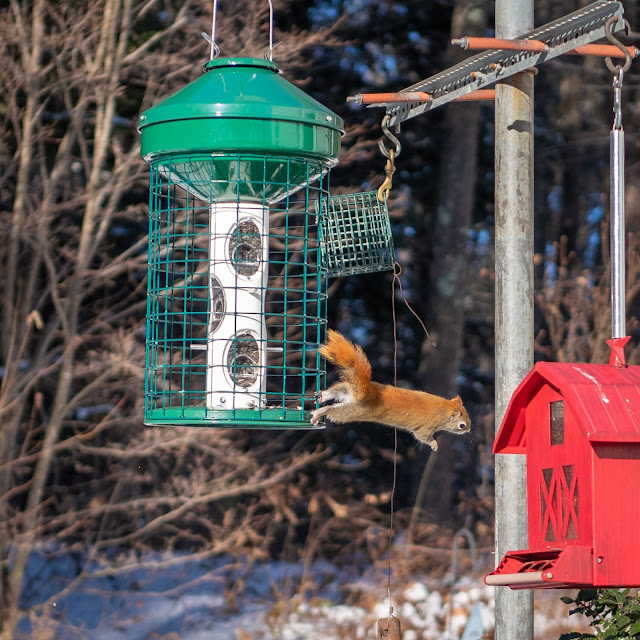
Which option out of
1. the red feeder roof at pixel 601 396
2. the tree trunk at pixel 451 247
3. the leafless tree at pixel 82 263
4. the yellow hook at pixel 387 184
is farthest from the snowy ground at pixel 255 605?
the red feeder roof at pixel 601 396

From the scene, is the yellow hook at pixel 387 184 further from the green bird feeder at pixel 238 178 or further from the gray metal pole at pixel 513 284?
the gray metal pole at pixel 513 284

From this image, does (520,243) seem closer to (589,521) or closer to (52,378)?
(589,521)

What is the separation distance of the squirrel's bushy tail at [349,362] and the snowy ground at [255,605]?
409cm

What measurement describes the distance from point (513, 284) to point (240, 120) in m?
1.03

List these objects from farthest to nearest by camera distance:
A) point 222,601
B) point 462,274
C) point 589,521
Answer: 1. point 462,274
2. point 222,601
3. point 589,521

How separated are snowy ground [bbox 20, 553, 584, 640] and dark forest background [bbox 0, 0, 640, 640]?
0.28m

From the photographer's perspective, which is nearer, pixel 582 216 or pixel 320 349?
pixel 320 349

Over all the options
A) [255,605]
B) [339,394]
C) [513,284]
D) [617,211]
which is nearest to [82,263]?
[255,605]

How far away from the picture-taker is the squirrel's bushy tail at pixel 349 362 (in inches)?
152

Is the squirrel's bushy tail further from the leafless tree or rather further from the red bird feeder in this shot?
the leafless tree

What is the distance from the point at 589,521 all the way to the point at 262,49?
6120mm

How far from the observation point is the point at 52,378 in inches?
355

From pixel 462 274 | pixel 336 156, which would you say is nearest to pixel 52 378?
pixel 462 274

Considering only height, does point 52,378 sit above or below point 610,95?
below
